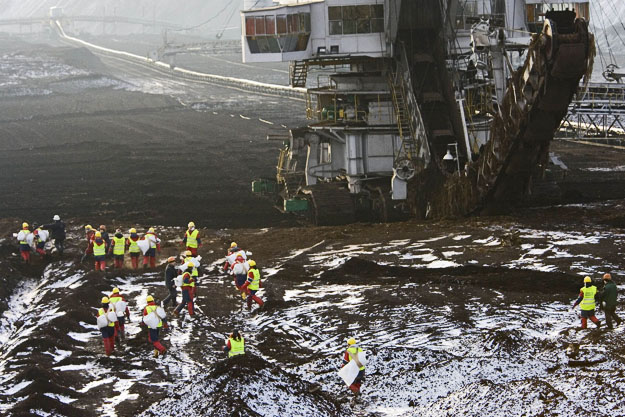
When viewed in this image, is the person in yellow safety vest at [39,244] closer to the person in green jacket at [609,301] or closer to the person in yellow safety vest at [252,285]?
the person in yellow safety vest at [252,285]

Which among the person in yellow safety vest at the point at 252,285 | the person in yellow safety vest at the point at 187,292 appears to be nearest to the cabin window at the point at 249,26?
the person in yellow safety vest at the point at 252,285

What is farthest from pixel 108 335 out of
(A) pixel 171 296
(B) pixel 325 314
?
(B) pixel 325 314

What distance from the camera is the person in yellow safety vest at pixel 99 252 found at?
26.2 m

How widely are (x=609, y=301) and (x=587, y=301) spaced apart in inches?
15.9

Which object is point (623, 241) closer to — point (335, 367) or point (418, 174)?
point (418, 174)

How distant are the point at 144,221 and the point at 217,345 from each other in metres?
15.6

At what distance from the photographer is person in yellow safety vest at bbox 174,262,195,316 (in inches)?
862

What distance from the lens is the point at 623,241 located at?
24.9m

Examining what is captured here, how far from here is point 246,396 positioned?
1580cm

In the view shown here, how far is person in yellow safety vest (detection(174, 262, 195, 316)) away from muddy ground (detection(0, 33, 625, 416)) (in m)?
0.33

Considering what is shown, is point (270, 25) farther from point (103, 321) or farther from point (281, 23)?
point (103, 321)

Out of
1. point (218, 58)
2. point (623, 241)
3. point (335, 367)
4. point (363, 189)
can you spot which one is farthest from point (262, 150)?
point (218, 58)

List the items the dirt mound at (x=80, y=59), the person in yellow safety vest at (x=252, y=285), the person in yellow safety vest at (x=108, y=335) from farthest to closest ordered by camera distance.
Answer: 1. the dirt mound at (x=80, y=59)
2. the person in yellow safety vest at (x=252, y=285)
3. the person in yellow safety vest at (x=108, y=335)

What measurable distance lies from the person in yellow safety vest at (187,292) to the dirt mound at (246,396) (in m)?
4.98
